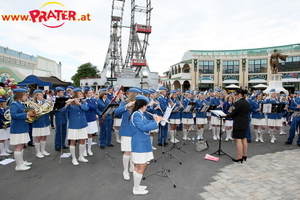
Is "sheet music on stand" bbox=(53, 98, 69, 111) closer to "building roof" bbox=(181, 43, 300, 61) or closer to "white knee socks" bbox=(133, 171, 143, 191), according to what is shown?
"white knee socks" bbox=(133, 171, 143, 191)

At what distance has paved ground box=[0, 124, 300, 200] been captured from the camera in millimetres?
4102

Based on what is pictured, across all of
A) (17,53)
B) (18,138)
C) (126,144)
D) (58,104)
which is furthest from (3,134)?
(17,53)

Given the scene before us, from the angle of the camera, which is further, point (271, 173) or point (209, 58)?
point (209, 58)

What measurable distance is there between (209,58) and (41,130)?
4098 centimetres

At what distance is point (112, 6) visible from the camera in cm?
5000

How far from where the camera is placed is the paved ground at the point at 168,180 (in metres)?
4.10

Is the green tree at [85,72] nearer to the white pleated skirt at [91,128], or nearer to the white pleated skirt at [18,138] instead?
the white pleated skirt at [91,128]

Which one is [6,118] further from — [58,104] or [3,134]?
[58,104]

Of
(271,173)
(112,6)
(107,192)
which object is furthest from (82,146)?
(112,6)

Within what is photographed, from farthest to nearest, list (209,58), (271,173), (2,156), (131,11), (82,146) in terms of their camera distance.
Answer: (131,11)
(209,58)
(2,156)
(82,146)
(271,173)

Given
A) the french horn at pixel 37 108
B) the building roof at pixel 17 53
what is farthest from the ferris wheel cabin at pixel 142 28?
the french horn at pixel 37 108

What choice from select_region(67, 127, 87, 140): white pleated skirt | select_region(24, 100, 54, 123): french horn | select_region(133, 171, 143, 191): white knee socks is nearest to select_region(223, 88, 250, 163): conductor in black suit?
select_region(133, 171, 143, 191): white knee socks

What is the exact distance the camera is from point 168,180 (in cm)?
480

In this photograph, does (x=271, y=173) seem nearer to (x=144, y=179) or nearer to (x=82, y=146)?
(x=144, y=179)
